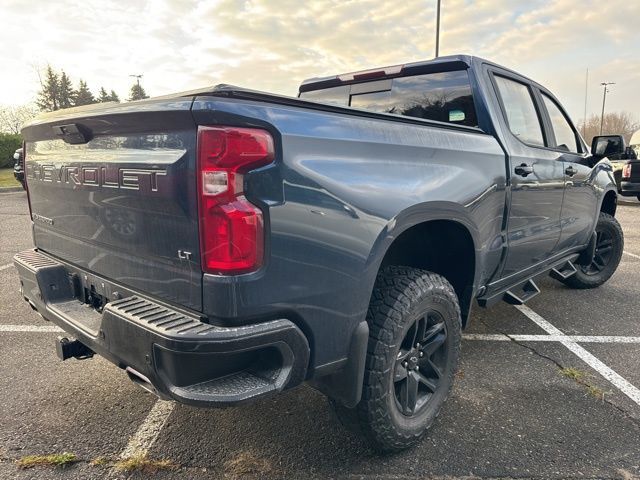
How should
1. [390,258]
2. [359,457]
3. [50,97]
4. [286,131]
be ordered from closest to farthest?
[286,131]
[359,457]
[390,258]
[50,97]

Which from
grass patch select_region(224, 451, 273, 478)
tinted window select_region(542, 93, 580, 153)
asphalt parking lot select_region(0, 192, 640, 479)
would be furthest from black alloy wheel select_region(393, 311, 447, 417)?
tinted window select_region(542, 93, 580, 153)

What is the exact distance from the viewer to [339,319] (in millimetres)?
1896

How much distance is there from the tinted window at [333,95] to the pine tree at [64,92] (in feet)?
169

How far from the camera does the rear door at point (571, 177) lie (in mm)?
3840

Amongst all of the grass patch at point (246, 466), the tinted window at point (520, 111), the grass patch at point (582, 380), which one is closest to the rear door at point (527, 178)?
the tinted window at point (520, 111)

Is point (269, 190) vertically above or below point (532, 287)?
above

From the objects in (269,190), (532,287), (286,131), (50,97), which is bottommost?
(532,287)

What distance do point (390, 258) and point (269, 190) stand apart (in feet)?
4.09

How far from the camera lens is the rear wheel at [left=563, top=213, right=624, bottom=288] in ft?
16.8

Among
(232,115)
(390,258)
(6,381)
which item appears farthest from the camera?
(6,381)

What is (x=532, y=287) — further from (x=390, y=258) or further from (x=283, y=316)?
(x=283, y=316)

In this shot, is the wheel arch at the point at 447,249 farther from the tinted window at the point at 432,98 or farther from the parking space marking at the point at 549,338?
the parking space marking at the point at 549,338

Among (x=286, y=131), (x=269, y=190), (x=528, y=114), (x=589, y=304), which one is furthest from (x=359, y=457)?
(x=589, y=304)

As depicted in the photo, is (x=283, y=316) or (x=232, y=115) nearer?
(x=232, y=115)
